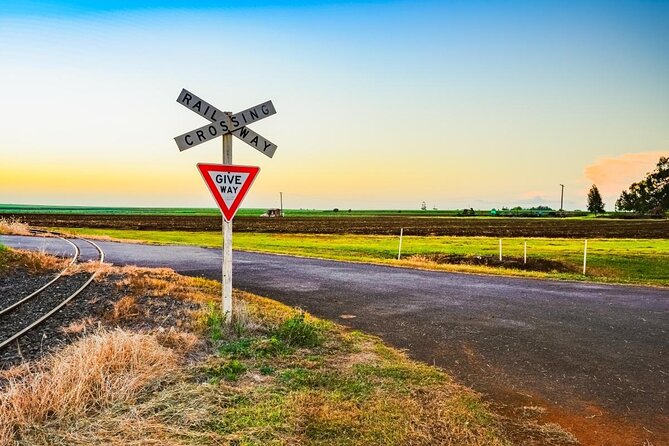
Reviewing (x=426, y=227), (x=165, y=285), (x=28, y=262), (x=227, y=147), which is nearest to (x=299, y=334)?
(x=227, y=147)

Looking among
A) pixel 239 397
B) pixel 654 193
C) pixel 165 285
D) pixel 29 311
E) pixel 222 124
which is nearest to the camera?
pixel 239 397

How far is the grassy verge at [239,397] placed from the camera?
14.1ft

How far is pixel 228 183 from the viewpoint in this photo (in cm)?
770

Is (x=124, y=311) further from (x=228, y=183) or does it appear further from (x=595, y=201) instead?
(x=595, y=201)

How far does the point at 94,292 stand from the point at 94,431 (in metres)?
9.17

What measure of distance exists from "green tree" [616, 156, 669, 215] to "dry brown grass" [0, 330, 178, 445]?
441 feet

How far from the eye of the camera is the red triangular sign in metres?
7.54

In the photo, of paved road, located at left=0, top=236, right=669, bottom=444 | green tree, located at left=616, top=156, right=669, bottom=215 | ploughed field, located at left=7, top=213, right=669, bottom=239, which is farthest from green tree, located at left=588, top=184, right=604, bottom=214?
paved road, located at left=0, top=236, right=669, bottom=444

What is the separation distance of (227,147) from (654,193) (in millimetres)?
134863

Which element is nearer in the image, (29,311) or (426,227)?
(29,311)

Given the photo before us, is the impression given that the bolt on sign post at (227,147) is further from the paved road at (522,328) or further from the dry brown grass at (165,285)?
the dry brown grass at (165,285)

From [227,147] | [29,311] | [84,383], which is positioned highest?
[227,147]

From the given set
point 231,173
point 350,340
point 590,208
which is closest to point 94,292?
→ point 231,173

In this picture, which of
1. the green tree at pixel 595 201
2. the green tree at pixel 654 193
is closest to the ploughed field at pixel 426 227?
the green tree at pixel 654 193
